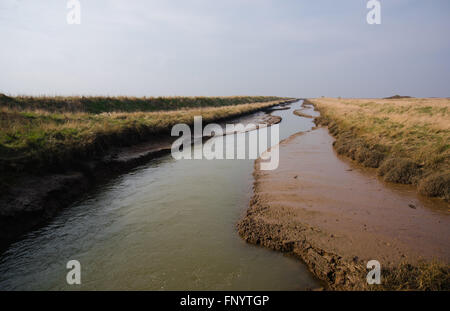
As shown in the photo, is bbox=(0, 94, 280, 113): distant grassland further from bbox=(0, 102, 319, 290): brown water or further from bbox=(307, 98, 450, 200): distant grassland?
bbox=(307, 98, 450, 200): distant grassland

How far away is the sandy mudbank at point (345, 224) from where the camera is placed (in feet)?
16.6

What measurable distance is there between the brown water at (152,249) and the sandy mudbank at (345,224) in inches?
20.7

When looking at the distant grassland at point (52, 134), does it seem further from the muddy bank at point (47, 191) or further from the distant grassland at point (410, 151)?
the distant grassland at point (410, 151)

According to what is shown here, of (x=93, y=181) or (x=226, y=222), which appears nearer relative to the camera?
(x=226, y=222)

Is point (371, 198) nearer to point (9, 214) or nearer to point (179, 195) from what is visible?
point (179, 195)

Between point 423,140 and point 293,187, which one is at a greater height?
point 423,140

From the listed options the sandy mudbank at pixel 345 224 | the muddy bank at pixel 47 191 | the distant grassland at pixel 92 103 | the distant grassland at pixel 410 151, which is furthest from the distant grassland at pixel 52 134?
the distant grassland at pixel 410 151

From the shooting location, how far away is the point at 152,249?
20.0 feet

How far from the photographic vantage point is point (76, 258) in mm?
5832
